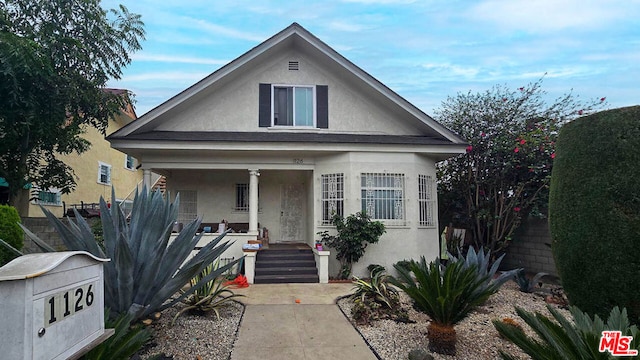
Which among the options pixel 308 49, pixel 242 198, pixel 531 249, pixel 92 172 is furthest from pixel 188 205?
pixel 531 249

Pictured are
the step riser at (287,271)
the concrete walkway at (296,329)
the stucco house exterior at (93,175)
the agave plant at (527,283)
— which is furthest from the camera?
the stucco house exterior at (93,175)

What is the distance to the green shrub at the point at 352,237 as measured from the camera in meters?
9.18

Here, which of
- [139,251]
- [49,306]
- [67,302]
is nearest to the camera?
[49,306]

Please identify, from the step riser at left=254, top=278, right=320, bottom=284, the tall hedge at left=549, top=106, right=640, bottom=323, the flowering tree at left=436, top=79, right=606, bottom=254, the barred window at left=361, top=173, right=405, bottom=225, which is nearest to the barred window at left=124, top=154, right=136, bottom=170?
the step riser at left=254, top=278, right=320, bottom=284

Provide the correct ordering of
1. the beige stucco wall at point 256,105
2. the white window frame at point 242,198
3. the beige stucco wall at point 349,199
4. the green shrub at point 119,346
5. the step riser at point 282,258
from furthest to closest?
the white window frame at point 242,198, the beige stucco wall at point 256,105, the beige stucco wall at point 349,199, the step riser at point 282,258, the green shrub at point 119,346

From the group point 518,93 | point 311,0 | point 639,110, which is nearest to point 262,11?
point 311,0

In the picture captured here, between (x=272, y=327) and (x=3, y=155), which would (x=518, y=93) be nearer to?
(x=272, y=327)

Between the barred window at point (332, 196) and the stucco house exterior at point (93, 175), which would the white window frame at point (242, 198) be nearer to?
the barred window at point (332, 196)

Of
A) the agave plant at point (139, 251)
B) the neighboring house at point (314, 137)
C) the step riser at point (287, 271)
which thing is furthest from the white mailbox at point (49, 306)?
the neighboring house at point (314, 137)

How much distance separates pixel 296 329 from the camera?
5.43 meters

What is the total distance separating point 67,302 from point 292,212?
399 inches

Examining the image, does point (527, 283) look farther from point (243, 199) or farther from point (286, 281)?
point (243, 199)

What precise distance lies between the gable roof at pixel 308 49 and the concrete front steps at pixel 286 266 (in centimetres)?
509

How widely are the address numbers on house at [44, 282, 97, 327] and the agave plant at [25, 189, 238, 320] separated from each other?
5.06ft
